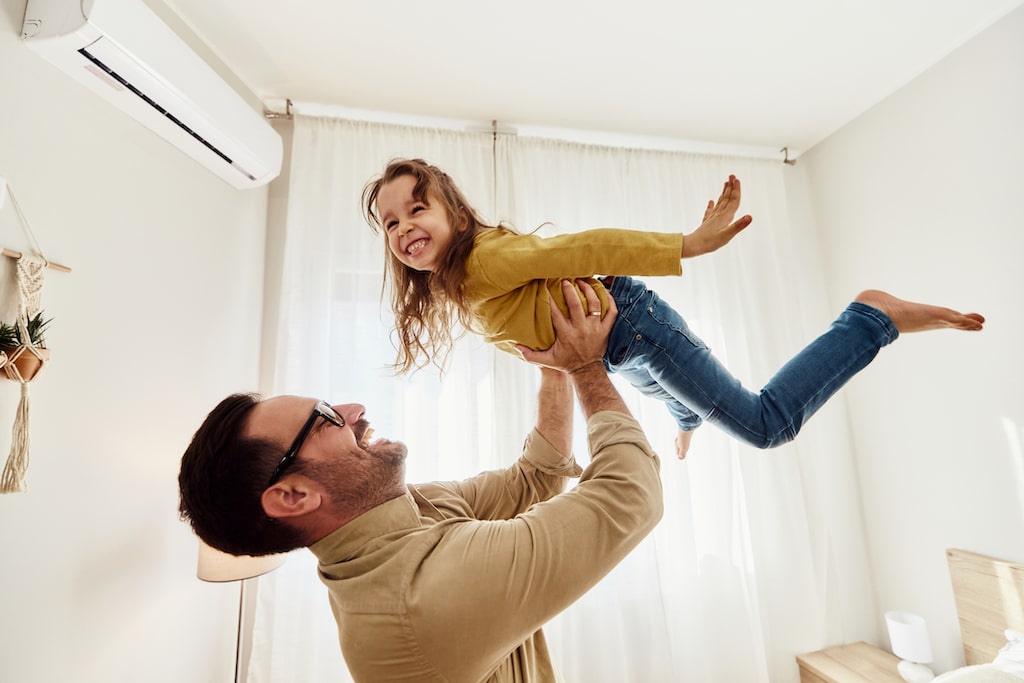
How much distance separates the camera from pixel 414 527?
3.34ft

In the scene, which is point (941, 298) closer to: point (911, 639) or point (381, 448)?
point (911, 639)

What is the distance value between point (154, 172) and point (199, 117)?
26 cm

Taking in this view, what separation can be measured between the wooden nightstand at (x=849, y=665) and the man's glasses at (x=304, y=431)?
263 centimetres

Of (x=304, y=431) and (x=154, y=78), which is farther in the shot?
(x=154, y=78)

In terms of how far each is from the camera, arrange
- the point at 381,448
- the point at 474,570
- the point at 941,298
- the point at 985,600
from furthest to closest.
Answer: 1. the point at 941,298
2. the point at 985,600
3. the point at 381,448
4. the point at 474,570

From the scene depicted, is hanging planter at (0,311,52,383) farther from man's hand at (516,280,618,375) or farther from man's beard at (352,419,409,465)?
man's hand at (516,280,618,375)

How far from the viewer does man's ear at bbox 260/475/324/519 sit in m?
0.99

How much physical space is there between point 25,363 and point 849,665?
3.43 m

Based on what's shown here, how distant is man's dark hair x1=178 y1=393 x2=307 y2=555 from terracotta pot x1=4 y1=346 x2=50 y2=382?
0.61 meters

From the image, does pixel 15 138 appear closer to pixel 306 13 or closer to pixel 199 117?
pixel 199 117

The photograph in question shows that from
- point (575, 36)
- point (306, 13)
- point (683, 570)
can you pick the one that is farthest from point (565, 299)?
point (683, 570)

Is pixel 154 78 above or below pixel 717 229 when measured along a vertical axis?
above

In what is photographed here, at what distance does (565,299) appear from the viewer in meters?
1.27

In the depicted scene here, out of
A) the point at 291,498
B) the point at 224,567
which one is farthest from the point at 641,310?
the point at 224,567
